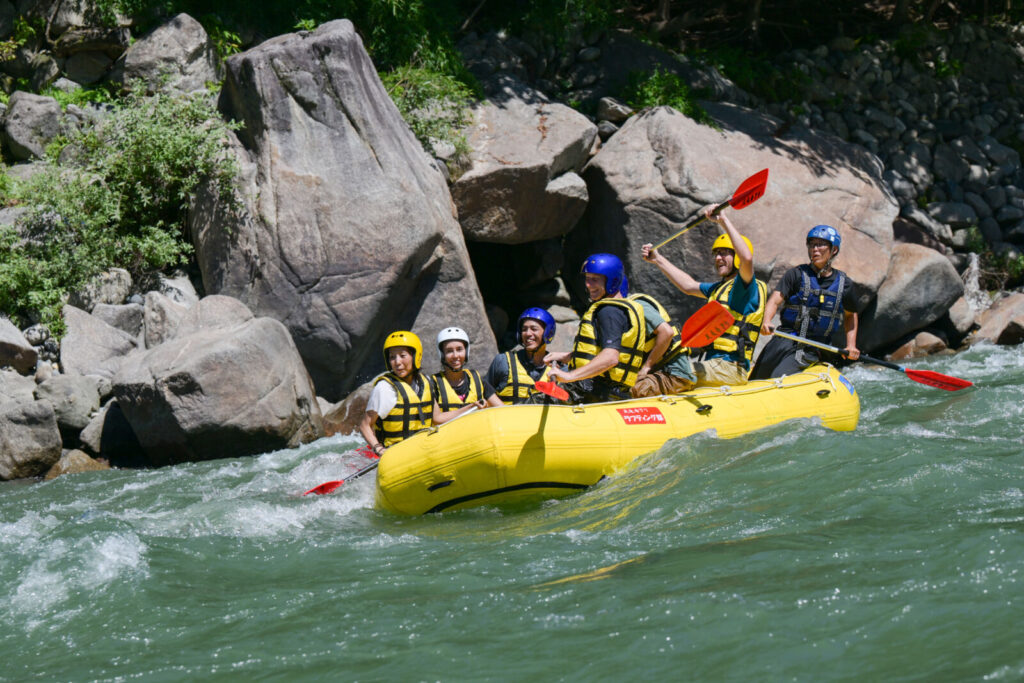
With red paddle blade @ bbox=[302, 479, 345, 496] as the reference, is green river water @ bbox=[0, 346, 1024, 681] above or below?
above

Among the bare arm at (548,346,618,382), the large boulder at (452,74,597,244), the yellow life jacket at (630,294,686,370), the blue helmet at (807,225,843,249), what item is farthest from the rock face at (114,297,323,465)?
the blue helmet at (807,225,843,249)

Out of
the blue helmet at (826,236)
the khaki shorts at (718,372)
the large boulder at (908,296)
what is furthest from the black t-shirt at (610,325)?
the large boulder at (908,296)

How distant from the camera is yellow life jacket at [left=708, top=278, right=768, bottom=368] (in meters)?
6.29

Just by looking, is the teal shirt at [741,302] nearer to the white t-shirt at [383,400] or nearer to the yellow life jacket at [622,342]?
the yellow life jacket at [622,342]

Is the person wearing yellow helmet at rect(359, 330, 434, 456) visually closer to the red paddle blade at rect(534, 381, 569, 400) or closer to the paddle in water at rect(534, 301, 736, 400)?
the paddle in water at rect(534, 301, 736, 400)

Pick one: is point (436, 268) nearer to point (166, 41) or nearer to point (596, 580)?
point (166, 41)

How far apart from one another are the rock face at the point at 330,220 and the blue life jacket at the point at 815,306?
3163 mm

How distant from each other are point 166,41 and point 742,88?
7.20 m

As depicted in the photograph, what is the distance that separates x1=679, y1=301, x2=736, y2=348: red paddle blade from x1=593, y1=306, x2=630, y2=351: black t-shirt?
0.36 m

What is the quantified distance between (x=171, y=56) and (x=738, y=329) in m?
6.53

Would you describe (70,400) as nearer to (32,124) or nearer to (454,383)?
(454,383)

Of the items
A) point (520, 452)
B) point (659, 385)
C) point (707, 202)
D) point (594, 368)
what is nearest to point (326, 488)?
point (520, 452)

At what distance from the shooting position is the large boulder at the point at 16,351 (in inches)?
289

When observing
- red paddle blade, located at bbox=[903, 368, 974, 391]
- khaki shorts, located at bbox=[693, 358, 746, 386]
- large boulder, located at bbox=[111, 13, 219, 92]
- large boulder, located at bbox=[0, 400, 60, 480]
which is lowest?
large boulder, located at bbox=[0, 400, 60, 480]
